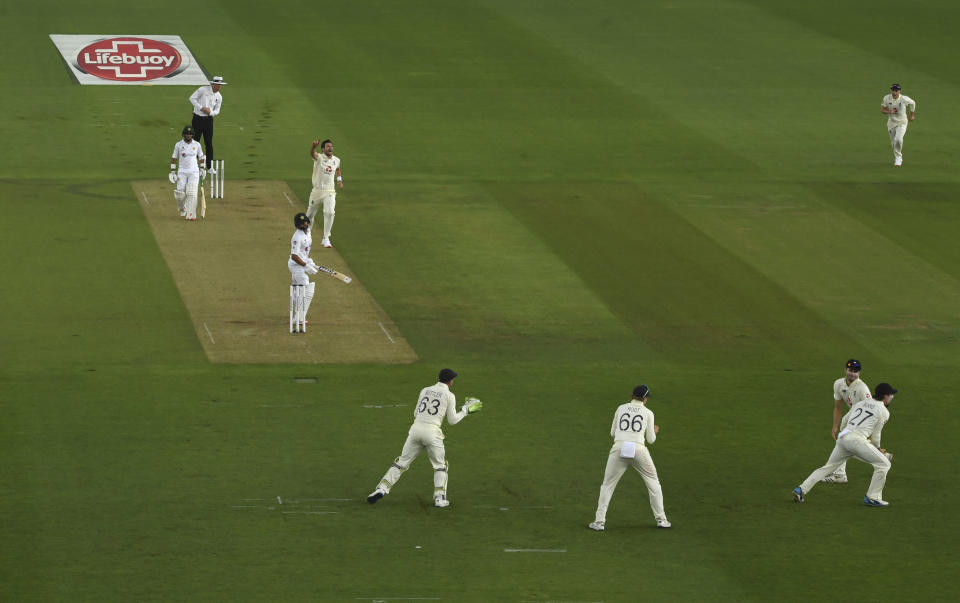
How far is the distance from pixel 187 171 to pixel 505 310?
8.07 meters

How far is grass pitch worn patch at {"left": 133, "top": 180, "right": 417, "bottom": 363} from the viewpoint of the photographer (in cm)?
2644

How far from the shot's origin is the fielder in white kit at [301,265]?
26281 millimetres

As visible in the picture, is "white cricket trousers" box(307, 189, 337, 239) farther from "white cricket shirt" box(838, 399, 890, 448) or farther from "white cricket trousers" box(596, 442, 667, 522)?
"white cricket shirt" box(838, 399, 890, 448)

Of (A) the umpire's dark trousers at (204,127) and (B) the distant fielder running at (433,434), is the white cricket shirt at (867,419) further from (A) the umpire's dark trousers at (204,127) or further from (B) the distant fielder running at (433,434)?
(A) the umpire's dark trousers at (204,127)

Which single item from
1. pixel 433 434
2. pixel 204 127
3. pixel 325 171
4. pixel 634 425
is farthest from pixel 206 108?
pixel 634 425

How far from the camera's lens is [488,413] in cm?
2377

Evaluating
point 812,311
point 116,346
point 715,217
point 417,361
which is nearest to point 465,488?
point 417,361

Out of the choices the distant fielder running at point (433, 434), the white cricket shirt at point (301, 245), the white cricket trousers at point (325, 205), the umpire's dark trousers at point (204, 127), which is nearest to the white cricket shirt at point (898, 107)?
the white cricket trousers at point (325, 205)

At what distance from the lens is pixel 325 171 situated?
1273 inches

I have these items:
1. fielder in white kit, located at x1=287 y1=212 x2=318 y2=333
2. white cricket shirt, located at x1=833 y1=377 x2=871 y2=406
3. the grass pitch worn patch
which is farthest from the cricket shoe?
fielder in white kit, located at x1=287 y1=212 x2=318 y2=333

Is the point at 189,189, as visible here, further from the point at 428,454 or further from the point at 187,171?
the point at 428,454

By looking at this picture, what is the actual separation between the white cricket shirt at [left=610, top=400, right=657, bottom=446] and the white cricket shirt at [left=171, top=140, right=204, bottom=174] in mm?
16208

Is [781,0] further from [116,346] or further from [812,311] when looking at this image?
[116,346]

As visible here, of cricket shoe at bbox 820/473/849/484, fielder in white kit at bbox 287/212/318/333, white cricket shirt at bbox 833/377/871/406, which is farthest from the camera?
fielder in white kit at bbox 287/212/318/333
